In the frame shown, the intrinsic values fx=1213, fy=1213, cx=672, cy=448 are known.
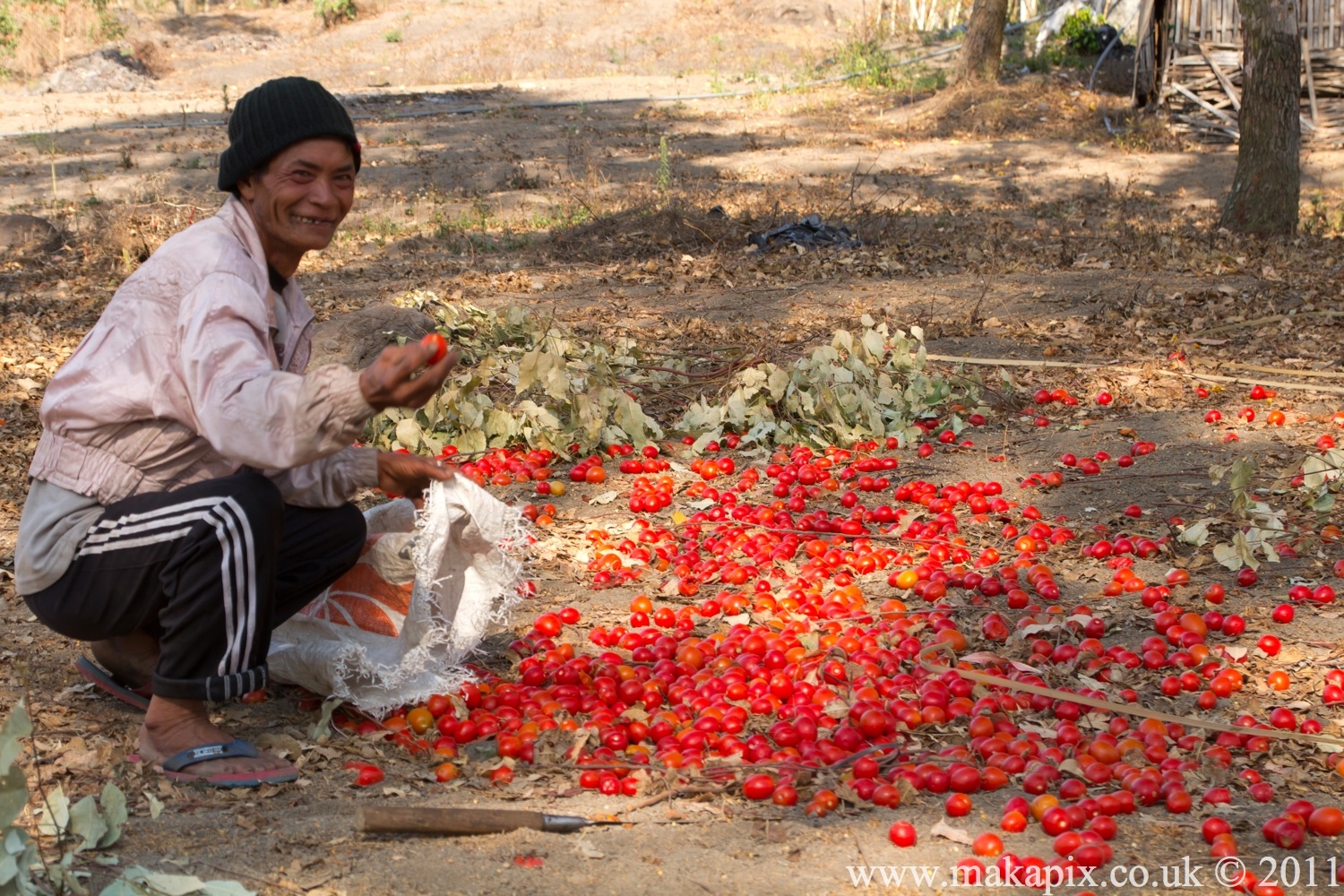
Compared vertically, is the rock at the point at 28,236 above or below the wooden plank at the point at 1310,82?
below

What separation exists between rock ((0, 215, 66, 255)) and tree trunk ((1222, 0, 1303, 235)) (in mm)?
9020

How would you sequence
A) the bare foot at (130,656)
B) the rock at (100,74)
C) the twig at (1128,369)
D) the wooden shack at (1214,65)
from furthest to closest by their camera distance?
the rock at (100,74) < the wooden shack at (1214,65) < the twig at (1128,369) < the bare foot at (130,656)

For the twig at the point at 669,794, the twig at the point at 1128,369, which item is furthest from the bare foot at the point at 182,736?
the twig at the point at 1128,369

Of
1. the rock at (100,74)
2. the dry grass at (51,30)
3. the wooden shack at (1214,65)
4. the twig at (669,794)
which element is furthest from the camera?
the dry grass at (51,30)

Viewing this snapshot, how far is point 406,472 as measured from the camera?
2.99m

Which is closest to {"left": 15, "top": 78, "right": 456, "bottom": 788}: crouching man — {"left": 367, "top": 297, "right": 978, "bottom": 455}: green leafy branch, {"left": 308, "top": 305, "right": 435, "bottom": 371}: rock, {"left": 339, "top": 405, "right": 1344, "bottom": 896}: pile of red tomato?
{"left": 339, "top": 405, "right": 1344, "bottom": 896}: pile of red tomato

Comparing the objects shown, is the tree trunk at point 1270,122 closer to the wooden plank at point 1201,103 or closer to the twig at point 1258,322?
the twig at point 1258,322

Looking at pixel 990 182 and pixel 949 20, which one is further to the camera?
pixel 949 20

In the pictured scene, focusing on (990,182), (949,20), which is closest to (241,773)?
(990,182)

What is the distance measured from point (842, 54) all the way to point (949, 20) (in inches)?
170

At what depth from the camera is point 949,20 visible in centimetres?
2400

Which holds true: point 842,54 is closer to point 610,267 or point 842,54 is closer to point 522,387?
point 610,267

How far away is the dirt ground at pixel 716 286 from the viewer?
2570 millimetres

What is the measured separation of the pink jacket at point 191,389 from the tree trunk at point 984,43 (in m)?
15.7
